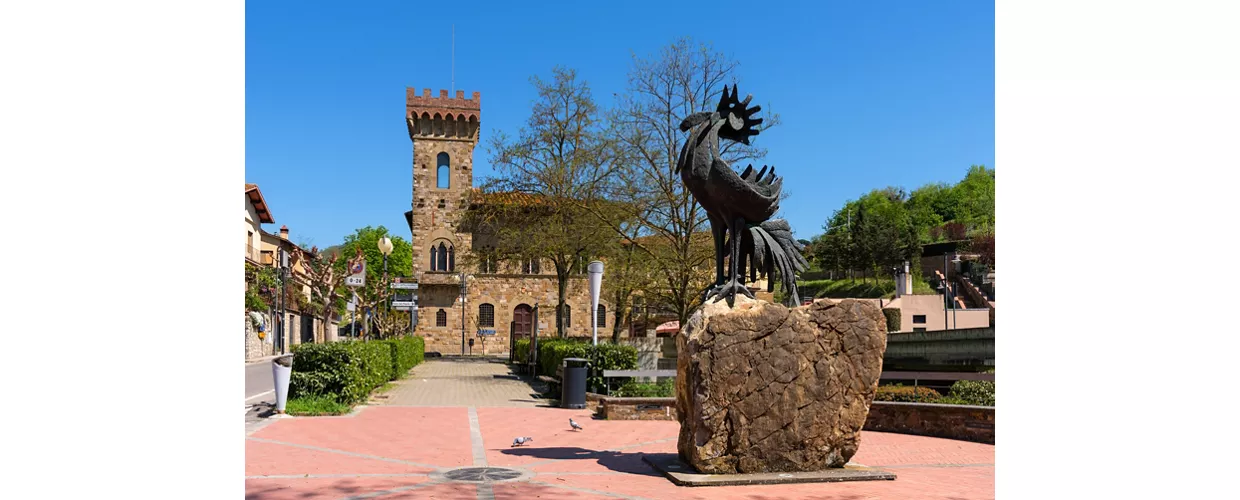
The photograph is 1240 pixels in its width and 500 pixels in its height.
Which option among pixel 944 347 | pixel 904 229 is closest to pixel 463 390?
pixel 944 347

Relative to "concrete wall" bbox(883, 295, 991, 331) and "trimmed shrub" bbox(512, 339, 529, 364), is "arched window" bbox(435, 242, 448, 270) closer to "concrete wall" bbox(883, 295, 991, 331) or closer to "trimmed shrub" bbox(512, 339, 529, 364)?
"trimmed shrub" bbox(512, 339, 529, 364)

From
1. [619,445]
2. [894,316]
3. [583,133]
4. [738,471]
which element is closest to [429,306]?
[583,133]

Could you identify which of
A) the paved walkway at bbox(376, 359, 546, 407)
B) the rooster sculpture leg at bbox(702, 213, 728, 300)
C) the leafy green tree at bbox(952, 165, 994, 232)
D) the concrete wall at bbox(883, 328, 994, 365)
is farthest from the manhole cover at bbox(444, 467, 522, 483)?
the leafy green tree at bbox(952, 165, 994, 232)

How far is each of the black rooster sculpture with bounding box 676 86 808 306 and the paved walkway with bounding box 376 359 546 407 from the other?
816cm

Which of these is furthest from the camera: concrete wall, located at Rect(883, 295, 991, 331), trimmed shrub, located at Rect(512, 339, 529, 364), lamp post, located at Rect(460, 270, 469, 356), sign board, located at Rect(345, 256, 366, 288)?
lamp post, located at Rect(460, 270, 469, 356)

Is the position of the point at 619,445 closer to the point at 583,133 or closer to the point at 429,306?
the point at 583,133

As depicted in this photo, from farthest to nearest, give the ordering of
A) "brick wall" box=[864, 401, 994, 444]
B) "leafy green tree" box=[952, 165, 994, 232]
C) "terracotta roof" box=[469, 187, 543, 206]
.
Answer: "leafy green tree" box=[952, 165, 994, 232]
"terracotta roof" box=[469, 187, 543, 206]
"brick wall" box=[864, 401, 994, 444]

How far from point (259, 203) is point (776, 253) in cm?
4555

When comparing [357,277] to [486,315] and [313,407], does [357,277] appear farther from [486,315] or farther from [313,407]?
[486,315]

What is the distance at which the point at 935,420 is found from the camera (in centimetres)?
1109

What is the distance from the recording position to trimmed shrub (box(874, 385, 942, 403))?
38.4 feet

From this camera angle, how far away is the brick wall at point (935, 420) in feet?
34.4

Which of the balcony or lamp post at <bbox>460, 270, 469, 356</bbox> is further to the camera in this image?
lamp post at <bbox>460, 270, 469, 356</bbox>
